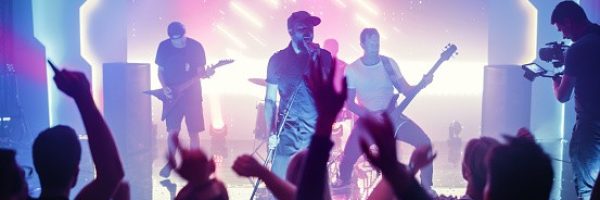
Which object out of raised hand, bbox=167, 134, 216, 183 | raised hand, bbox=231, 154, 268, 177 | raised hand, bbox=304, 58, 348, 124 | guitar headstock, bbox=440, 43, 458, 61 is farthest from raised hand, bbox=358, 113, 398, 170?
guitar headstock, bbox=440, 43, 458, 61

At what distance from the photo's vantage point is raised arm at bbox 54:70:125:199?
201 cm

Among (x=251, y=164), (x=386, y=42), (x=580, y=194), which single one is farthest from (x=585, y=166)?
(x=386, y=42)

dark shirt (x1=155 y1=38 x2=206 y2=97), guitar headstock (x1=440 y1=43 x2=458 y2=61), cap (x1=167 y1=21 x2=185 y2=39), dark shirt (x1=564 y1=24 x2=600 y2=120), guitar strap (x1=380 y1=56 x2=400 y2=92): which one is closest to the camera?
dark shirt (x1=564 y1=24 x2=600 y2=120)

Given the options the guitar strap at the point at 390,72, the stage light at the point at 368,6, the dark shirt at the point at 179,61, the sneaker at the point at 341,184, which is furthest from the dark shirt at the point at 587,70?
the stage light at the point at 368,6

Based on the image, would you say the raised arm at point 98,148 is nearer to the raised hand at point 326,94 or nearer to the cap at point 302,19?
the raised hand at point 326,94

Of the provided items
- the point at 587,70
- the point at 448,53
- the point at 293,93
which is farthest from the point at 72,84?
the point at 448,53

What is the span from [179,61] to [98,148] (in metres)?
5.51

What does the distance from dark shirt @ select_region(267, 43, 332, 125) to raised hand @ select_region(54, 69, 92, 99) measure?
2534 mm

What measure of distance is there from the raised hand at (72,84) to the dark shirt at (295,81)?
253cm

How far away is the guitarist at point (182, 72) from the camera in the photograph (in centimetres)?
739

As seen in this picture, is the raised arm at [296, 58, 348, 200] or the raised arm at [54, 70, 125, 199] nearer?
the raised arm at [296, 58, 348, 200]

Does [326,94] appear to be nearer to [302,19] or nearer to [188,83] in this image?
[302,19]

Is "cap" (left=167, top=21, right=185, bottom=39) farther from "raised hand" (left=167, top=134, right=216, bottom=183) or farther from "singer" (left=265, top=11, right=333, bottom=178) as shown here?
"raised hand" (left=167, top=134, right=216, bottom=183)

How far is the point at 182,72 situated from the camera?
7.49m
